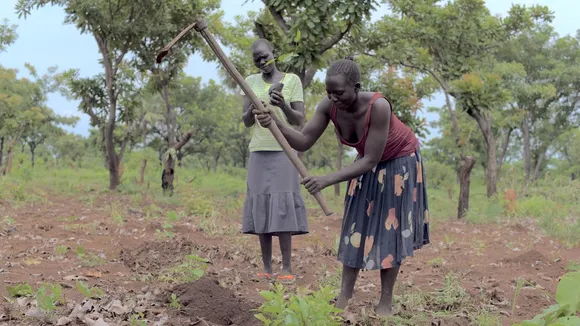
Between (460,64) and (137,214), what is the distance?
859cm

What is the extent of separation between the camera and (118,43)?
1192cm

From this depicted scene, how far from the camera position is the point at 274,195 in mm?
4426

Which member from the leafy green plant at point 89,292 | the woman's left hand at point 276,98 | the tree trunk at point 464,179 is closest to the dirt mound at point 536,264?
the woman's left hand at point 276,98

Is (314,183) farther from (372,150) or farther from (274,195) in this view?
(274,195)

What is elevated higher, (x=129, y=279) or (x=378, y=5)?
(x=378, y=5)

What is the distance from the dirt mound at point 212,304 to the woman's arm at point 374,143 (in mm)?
854

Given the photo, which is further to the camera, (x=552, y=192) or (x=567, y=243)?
(x=552, y=192)

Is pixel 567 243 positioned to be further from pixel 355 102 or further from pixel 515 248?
pixel 355 102

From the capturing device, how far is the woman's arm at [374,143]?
3.06 meters

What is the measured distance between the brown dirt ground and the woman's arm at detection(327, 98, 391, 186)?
0.79 m

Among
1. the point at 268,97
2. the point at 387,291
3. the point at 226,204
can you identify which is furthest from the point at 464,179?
the point at 387,291

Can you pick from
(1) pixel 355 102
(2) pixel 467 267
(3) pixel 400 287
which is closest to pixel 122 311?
(1) pixel 355 102

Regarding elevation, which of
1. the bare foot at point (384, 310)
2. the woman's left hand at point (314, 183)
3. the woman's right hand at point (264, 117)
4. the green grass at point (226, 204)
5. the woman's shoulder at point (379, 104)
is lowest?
the bare foot at point (384, 310)

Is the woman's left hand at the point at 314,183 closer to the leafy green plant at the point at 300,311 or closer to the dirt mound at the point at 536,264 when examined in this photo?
the leafy green plant at the point at 300,311
